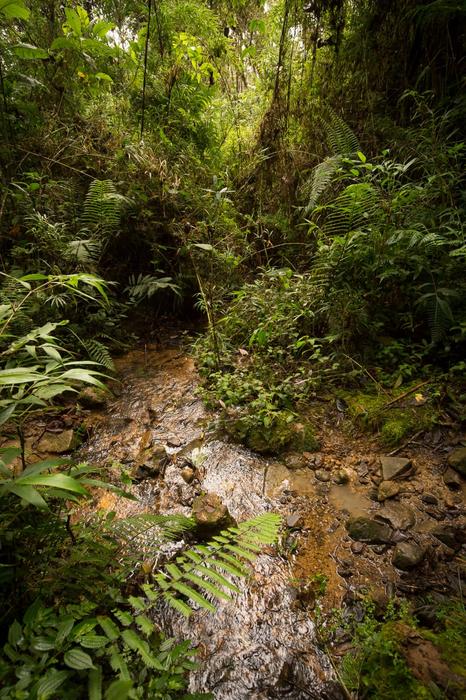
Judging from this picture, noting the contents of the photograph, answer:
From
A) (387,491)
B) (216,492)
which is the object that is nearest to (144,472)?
(216,492)

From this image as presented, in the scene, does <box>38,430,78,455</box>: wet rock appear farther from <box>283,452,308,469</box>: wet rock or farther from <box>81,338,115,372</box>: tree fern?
<box>283,452,308,469</box>: wet rock

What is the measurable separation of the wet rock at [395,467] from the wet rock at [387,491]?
0.06 m

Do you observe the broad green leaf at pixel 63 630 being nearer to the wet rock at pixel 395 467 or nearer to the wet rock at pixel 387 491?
the wet rock at pixel 387 491

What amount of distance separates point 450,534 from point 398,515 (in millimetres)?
241

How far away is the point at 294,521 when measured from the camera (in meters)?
1.83

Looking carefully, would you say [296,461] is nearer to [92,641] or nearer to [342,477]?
[342,477]

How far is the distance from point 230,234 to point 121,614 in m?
3.88

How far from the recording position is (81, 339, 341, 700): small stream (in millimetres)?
1237

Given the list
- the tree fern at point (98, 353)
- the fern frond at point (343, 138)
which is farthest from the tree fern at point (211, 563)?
the fern frond at point (343, 138)

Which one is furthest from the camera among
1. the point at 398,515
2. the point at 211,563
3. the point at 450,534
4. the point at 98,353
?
the point at 98,353

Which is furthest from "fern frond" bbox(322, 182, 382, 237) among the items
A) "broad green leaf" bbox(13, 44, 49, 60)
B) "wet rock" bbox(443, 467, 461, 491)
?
"broad green leaf" bbox(13, 44, 49, 60)

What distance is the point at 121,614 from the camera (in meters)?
0.98

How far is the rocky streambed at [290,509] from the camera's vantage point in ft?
4.28

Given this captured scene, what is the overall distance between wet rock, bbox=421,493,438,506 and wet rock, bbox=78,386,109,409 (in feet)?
8.31
